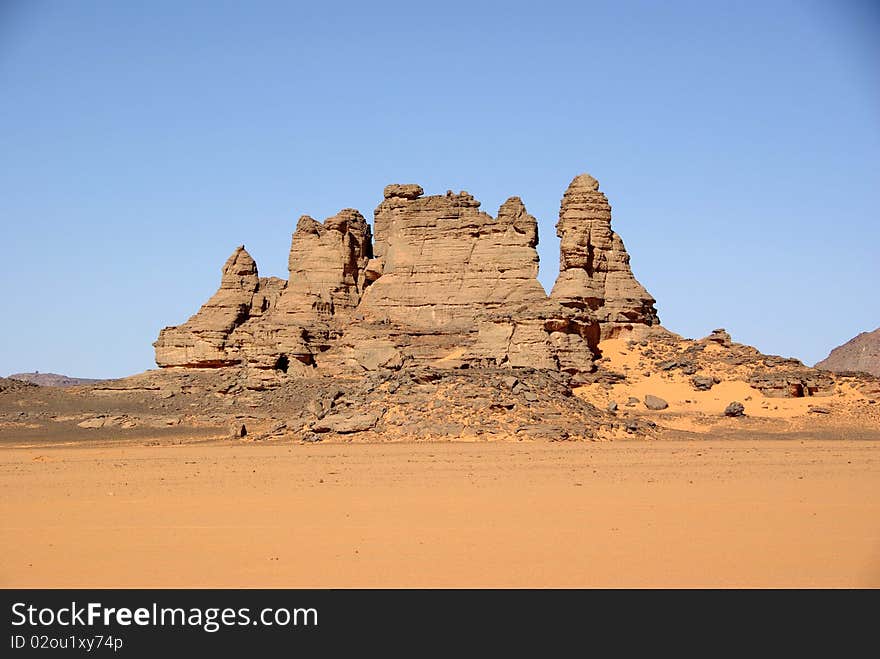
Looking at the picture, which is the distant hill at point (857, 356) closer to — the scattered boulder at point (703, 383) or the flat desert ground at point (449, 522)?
the scattered boulder at point (703, 383)

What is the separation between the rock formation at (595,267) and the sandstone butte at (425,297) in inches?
3.3

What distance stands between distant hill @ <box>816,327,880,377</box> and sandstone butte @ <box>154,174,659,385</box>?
56.8 m

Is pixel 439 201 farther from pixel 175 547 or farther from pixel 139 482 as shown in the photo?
pixel 175 547

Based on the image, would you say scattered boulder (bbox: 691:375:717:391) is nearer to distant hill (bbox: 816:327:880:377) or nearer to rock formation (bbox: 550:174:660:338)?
rock formation (bbox: 550:174:660:338)

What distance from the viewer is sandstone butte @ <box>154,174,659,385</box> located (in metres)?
53.6

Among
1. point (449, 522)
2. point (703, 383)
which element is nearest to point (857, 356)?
point (703, 383)

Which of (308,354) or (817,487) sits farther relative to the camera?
(308,354)

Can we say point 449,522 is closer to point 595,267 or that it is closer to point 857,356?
point 595,267

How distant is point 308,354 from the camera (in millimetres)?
63062

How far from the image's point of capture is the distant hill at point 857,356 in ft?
355

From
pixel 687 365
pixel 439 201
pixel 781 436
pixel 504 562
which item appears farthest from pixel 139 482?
pixel 439 201

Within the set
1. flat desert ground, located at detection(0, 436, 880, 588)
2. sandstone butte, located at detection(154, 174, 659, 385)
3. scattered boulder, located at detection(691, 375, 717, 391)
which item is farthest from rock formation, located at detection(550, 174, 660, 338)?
flat desert ground, located at detection(0, 436, 880, 588)
